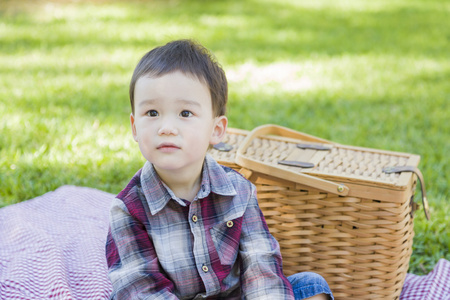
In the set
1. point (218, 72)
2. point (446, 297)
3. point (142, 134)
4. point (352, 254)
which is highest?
point (218, 72)

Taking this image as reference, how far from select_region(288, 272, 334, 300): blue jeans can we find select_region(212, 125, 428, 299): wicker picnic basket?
26 centimetres

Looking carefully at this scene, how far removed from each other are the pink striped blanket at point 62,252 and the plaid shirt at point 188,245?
466 millimetres

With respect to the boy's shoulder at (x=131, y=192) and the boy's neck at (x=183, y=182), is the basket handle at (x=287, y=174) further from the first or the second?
the boy's shoulder at (x=131, y=192)

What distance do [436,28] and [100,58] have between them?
4.45 metres

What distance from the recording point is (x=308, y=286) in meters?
1.99

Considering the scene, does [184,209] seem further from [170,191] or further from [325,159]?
[325,159]

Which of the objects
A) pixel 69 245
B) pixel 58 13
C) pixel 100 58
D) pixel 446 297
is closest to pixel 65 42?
pixel 100 58

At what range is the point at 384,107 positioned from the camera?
15.1 feet

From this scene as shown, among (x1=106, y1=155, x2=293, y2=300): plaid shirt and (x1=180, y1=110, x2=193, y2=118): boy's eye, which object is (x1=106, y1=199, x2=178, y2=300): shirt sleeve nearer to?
(x1=106, y1=155, x2=293, y2=300): plaid shirt

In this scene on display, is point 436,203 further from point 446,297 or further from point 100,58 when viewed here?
point 100,58

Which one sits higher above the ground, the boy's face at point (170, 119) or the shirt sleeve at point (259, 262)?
the boy's face at point (170, 119)

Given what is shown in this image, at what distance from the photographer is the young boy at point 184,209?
5.83 ft

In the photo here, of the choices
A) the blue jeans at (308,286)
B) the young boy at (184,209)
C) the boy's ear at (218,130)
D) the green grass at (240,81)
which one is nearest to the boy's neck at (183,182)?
the young boy at (184,209)

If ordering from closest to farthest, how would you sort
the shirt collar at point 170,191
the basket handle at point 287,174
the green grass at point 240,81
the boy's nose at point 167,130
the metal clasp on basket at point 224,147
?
the boy's nose at point 167,130 → the shirt collar at point 170,191 → the basket handle at point 287,174 → the metal clasp on basket at point 224,147 → the green grass at point 240,81
